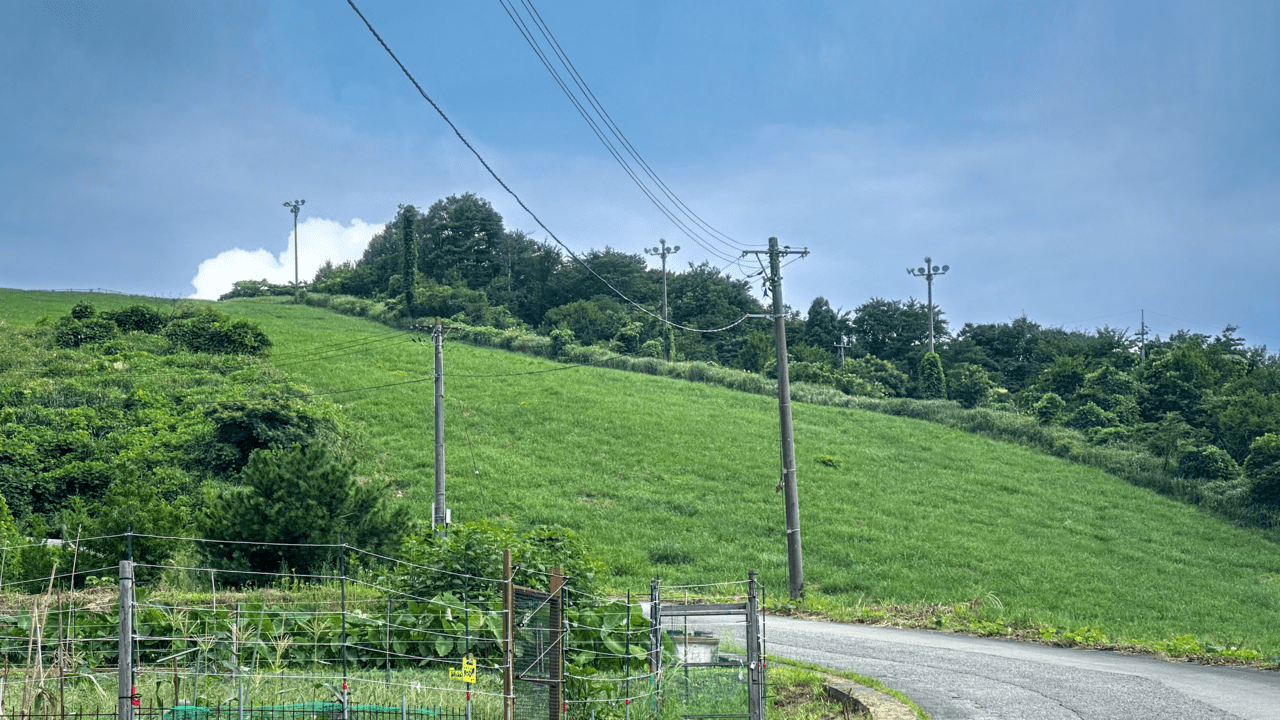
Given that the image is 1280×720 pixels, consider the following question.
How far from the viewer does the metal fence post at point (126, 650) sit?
5.97 meters

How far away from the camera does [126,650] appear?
19.8 ft

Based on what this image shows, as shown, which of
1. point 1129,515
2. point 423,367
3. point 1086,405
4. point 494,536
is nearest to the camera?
point 494,536

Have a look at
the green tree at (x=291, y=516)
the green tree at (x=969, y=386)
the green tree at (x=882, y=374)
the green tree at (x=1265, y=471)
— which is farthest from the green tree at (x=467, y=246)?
the green tree at (x=291, y=516)

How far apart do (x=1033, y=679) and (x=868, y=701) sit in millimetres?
3410

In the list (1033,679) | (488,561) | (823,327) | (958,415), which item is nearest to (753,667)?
(488,561)

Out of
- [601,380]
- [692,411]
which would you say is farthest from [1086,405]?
[601,380]

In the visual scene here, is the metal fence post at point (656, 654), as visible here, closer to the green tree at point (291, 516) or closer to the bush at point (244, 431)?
the green tree at point (291, 516)

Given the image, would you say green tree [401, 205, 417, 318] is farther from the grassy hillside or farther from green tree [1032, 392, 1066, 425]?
green tree [1032, 392, 1066, 425]

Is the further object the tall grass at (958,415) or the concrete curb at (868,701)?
the tall grass at (958,415)

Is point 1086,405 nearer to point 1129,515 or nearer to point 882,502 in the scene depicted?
point 1129,515

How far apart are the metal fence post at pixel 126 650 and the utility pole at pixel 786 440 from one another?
578 inches

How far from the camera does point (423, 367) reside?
163ft

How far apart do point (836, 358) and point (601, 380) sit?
29748 mm

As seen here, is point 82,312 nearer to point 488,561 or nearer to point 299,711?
point 488,561
